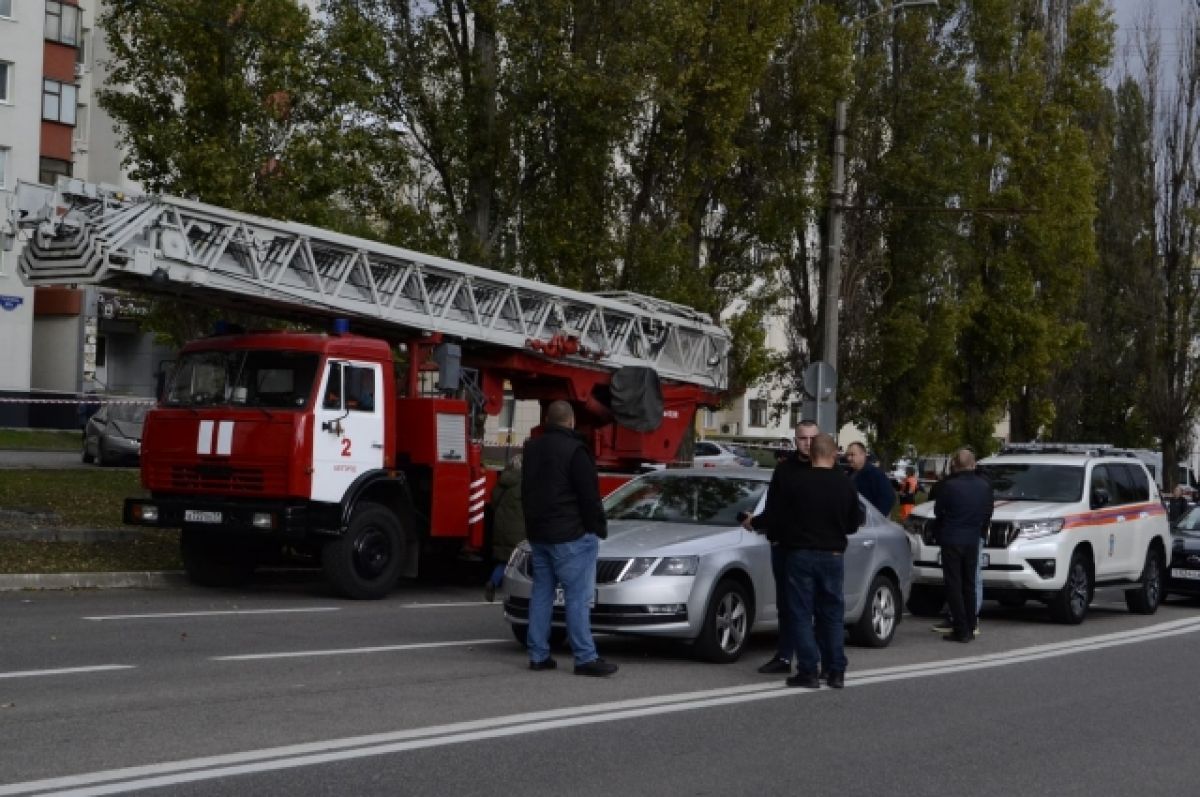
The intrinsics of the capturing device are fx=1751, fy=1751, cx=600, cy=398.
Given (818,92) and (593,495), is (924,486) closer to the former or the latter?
(818,92)

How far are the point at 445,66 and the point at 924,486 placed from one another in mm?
30177

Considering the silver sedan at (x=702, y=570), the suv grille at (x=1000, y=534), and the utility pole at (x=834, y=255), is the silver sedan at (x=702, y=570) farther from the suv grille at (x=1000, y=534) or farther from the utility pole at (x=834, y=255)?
the utility pole at (x=834, y=255)

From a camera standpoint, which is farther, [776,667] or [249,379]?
[249,379]

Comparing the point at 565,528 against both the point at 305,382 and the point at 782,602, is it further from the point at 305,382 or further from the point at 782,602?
the point at 305,382

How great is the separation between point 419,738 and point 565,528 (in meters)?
2.86

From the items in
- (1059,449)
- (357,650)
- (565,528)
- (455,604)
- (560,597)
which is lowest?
(455,604)

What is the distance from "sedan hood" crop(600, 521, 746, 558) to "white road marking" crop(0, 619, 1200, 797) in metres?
1.22

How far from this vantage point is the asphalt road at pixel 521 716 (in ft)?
26.5

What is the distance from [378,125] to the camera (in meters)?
25.5

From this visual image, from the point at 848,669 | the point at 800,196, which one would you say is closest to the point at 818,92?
the point at 800,196

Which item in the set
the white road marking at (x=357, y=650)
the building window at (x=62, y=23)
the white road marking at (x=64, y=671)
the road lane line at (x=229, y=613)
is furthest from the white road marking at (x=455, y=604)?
the building window at (x=62, y=23)

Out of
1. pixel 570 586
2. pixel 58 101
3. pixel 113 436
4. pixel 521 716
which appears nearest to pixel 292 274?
pixel 570 586

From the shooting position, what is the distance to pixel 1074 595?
60.4ft

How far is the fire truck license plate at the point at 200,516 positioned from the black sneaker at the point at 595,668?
666 centimetres
